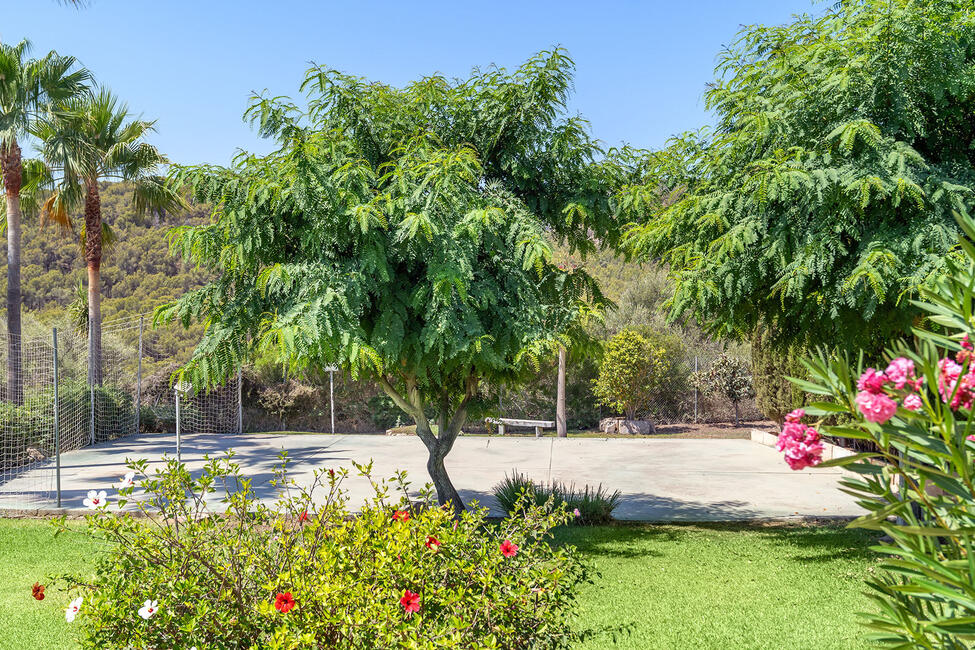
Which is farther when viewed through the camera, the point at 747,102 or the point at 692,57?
the point at 692,57

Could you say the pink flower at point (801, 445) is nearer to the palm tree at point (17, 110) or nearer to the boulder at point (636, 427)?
the palm tree at point (17, 110)

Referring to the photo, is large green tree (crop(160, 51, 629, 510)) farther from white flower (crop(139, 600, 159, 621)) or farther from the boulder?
the boulder

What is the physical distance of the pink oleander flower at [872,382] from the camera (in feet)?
5.59

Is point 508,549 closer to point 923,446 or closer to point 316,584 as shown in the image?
point 316,584

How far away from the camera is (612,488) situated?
1090 cm

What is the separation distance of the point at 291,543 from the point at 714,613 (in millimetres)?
3493

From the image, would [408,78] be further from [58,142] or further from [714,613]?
[58,142]

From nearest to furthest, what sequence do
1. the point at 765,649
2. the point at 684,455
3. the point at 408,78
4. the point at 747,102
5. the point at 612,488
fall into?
the point at 765,649, the point at 747,102, the point at 408,78, the point at 612,488, the point at 684,455

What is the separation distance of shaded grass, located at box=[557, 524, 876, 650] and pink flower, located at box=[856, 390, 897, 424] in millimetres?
2061

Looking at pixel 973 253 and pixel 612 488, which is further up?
pixel 973 253

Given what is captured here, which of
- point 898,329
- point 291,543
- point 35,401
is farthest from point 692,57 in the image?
point 35,401

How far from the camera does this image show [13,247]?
13.3m

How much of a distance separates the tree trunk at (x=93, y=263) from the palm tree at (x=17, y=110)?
4.86ft

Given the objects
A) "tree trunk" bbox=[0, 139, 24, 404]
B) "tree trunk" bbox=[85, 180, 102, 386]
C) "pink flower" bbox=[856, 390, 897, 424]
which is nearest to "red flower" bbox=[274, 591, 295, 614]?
"pink flower" bbox=[856, 390, 897, 424]
